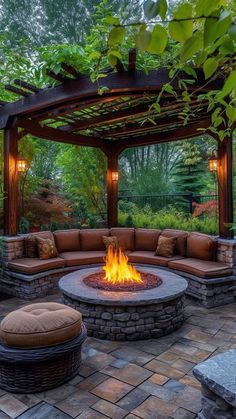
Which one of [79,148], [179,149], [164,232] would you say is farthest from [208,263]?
[179,149]

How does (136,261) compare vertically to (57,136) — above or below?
below

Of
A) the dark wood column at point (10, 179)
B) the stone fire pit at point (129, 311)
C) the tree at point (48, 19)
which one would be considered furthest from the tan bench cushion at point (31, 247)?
the tree at point (48, 19)

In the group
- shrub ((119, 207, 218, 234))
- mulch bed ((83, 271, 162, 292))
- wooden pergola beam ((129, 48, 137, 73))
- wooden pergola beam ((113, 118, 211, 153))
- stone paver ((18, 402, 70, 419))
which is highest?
wooden pergola beam ((129, 48, 137, 73))

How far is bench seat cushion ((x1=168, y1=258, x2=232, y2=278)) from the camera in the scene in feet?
15.9

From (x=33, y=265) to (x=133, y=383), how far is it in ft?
10.2

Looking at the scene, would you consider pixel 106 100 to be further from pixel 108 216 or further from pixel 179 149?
pixel 179 149

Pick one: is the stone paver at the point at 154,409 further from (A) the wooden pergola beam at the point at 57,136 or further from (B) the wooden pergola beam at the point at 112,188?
(B) the wooden pergola beam at the point at 112,188

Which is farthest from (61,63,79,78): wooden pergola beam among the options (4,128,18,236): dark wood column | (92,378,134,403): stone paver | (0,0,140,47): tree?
(0,0,140,47): tree

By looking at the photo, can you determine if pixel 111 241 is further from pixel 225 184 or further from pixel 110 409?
pixel 110 409

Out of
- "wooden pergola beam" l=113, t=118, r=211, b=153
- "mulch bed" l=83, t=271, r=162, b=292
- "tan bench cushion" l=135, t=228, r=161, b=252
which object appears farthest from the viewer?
"tan bench cushion" l=135, t=228, r=161, b=252

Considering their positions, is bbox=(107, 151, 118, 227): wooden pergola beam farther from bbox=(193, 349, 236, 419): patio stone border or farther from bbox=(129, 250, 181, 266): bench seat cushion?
bbox=(193, 349, 236, 419): patio stone border

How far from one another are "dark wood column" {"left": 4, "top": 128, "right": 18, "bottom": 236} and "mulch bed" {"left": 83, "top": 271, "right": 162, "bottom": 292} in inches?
86.3

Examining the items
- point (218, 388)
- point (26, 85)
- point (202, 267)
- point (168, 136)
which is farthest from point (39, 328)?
point (168, 136)

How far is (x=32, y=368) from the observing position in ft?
8.51
